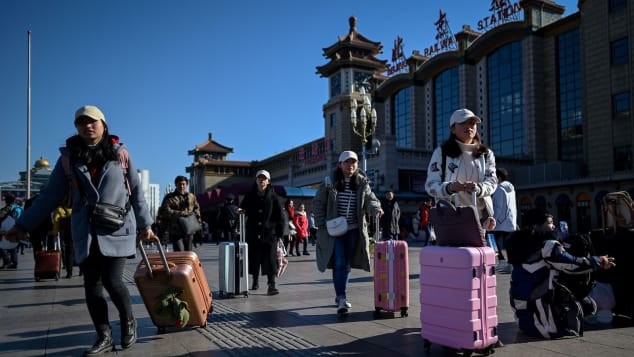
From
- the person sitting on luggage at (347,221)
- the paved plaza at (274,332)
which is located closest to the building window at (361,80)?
the paved plaza at (274,332)

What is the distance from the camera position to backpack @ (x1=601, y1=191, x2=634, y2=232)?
500 cm

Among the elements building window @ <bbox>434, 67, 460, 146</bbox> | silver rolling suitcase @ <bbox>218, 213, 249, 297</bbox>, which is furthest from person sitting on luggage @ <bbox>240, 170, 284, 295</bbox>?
building window @ <bbox>434, 67, 460, 146</bbox>

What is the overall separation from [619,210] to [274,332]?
3617mm

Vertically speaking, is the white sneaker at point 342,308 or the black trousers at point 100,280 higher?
the black trousers at point 100,280

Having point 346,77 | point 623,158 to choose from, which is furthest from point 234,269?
point 346,77

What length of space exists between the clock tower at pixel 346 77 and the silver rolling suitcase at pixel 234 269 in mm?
47988

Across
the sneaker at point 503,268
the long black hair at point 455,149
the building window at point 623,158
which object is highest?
the building window at point 623,158

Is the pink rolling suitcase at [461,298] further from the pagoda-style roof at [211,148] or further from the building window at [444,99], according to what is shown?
the pagoda-style roof at [211,148]

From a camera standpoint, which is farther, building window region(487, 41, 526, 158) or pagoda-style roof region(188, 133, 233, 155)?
pagoda-style roof region(188, 133, 233, 155)

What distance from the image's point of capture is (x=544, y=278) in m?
4.48

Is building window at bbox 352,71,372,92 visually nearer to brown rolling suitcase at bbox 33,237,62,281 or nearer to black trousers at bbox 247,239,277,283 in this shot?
brown rolling suitcase at bbox 33,237,62,281

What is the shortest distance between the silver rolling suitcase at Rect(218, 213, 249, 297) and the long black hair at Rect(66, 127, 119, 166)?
3.29 meters

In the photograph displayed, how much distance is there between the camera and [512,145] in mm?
42719

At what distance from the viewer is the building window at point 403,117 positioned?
5384 cm
